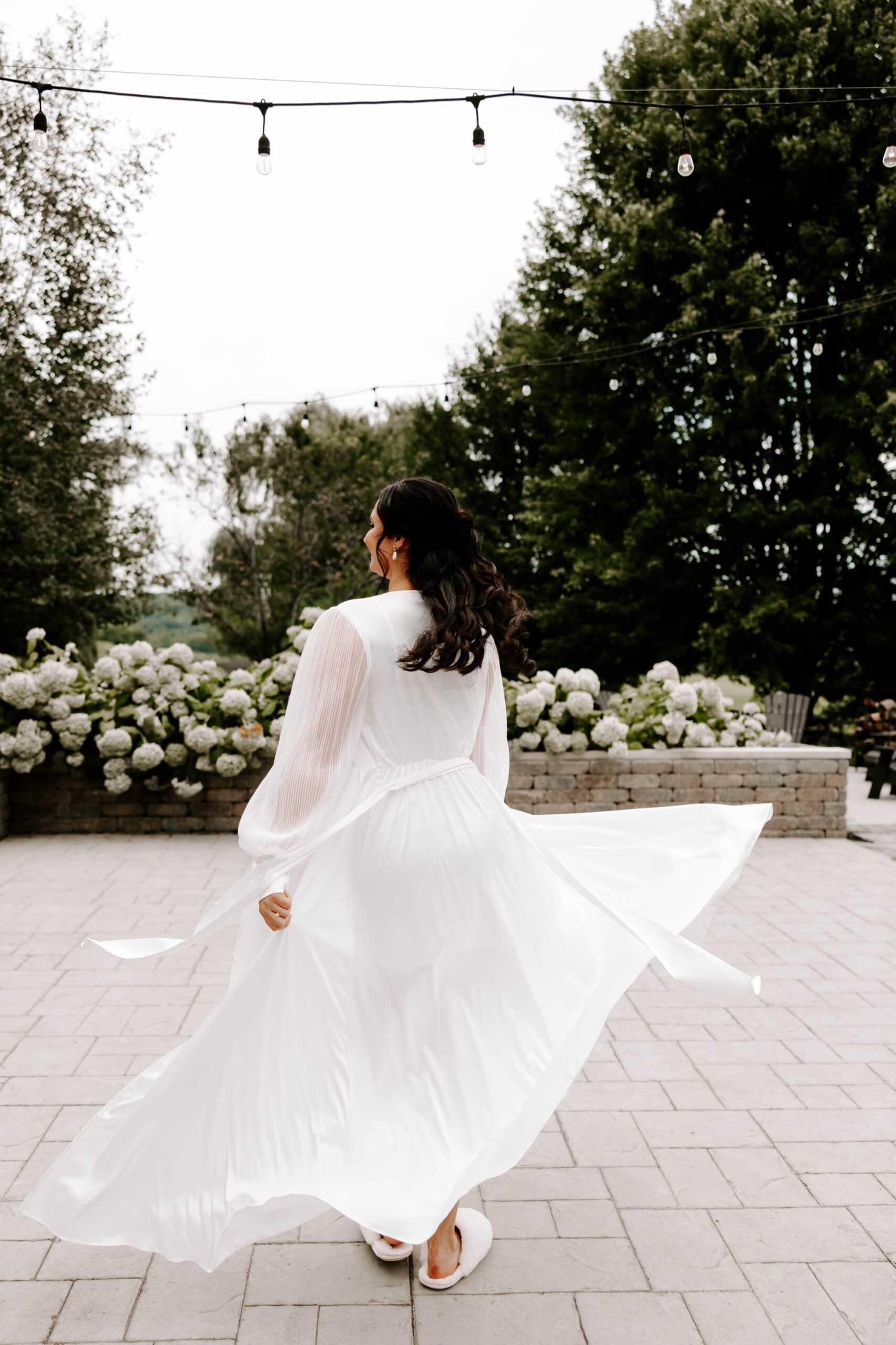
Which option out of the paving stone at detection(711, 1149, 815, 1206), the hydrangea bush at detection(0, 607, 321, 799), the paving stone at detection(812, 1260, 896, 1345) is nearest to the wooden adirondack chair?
the hydrangea bush at detection(0, 607, 321, 799)

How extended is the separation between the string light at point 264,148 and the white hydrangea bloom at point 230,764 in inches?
158

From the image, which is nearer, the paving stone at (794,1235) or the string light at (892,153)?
the paving stone at (794,1235)

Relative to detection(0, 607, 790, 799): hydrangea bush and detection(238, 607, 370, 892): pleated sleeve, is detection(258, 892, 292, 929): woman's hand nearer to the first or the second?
detection(238, 607, 370, 892): pleated sleeve

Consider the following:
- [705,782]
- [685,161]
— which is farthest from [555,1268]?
[705,782]

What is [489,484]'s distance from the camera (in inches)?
1003

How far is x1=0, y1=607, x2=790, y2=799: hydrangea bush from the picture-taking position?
298 inches

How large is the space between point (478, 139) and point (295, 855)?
4420mm

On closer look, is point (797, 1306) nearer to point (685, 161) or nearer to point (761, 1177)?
point (761, 1177)

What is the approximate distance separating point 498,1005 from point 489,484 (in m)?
23.7

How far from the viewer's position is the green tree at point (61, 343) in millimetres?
14648

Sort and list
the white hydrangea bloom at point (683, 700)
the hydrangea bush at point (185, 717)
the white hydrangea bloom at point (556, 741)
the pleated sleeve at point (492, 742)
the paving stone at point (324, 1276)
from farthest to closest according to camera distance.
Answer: the white hydrangea bloom at point (683, 700)
the white hydrangea bloom at point (556, 741)
the hydrangea bush at point (185, 717)
the pleated sleeve at point (492, 742)
the paving stone at point (324, 1276)

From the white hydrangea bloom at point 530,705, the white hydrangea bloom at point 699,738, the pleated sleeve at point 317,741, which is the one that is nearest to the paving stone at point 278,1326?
the pleated sleeve at point 317,741

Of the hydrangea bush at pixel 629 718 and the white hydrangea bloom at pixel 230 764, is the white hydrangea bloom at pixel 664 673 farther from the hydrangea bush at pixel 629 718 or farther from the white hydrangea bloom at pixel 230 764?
the white hydrangea bloom at pixel 230 764

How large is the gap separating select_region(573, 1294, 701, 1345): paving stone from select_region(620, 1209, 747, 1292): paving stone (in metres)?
0.07
